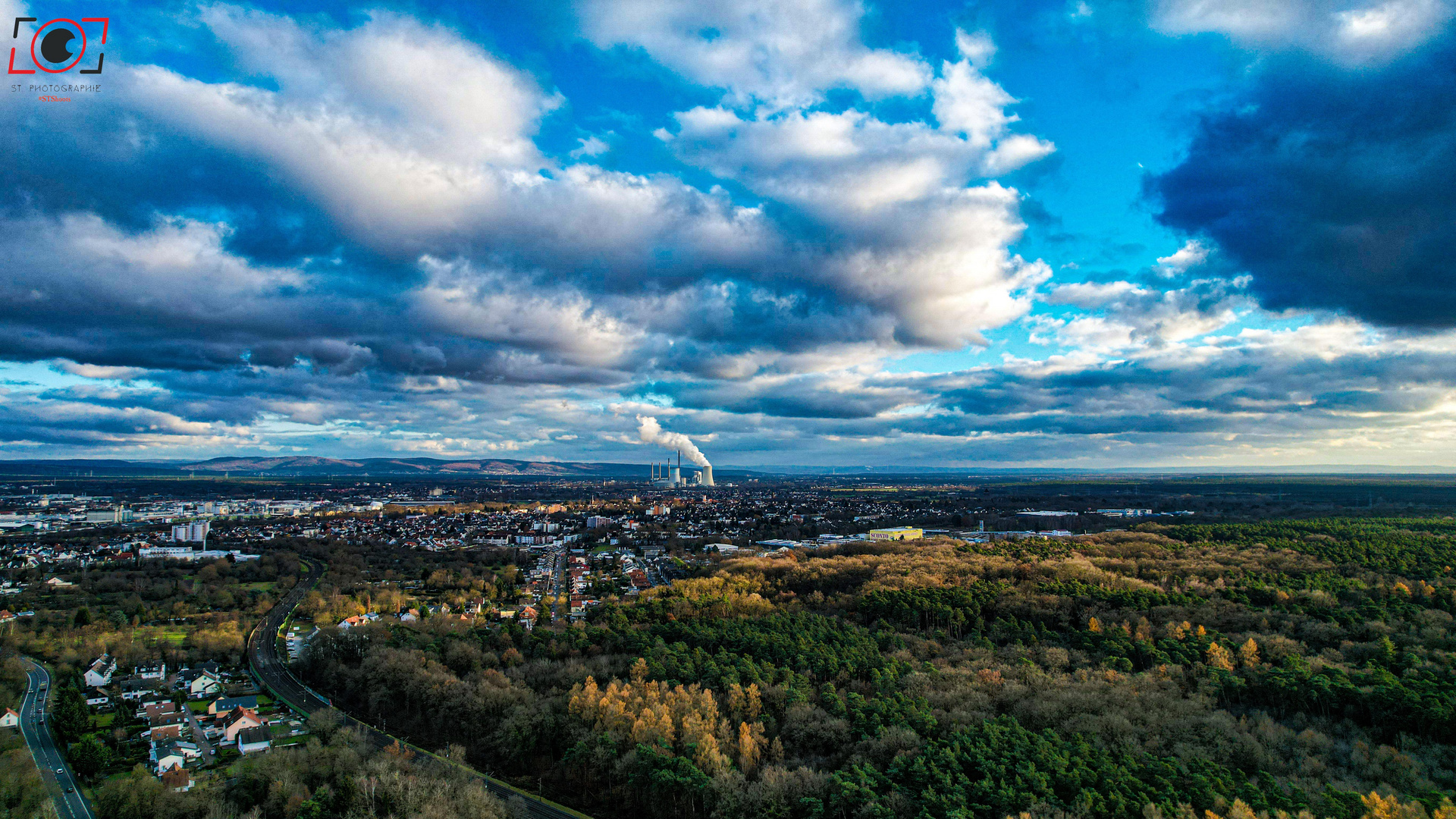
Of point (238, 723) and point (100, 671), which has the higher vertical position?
point (238, 723)

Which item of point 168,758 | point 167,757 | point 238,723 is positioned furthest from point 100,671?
point 168,758

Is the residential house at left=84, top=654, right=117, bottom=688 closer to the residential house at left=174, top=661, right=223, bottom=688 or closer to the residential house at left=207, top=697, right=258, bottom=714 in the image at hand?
the residential house at left=174, top=661, right=223, bottom=688

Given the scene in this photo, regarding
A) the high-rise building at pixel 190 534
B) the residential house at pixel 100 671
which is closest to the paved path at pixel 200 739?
the residential house at pixel 100 671

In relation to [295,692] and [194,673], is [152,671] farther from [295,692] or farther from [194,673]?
[295,692]

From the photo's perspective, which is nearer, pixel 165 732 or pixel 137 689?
pixel 165 732

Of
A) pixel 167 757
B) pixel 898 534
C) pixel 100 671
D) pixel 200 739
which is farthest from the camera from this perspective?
pixel 898 534

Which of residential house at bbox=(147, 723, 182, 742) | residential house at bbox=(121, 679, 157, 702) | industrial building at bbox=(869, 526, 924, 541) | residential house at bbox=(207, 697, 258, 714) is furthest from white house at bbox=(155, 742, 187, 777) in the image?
industrial building at bbox=(869, 526, 924, 541)

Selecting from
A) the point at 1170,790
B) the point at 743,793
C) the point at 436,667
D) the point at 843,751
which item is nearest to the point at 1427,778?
the point at 1170,790
